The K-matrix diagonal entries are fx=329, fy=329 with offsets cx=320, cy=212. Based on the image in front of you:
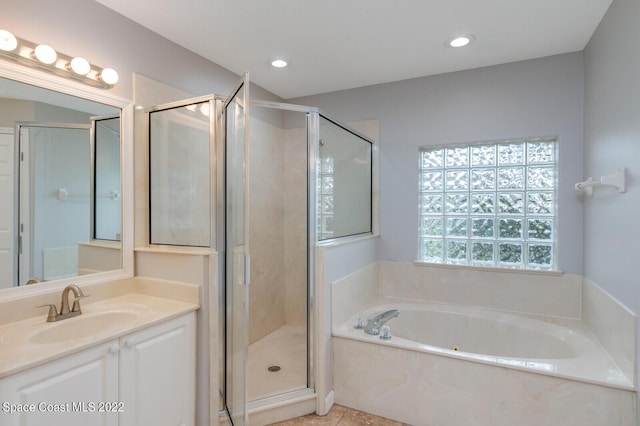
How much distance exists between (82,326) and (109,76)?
1373mm

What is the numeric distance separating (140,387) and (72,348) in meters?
0.43

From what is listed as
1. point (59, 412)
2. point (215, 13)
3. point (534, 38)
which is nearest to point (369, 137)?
point (534, 38)

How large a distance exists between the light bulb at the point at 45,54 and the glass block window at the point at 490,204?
107 inches

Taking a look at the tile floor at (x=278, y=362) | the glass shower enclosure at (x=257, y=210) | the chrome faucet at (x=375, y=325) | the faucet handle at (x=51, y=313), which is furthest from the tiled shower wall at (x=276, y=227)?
the faucet handle at (x=51, y=313)

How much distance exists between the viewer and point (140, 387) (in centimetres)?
158

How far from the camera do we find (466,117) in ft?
9.37

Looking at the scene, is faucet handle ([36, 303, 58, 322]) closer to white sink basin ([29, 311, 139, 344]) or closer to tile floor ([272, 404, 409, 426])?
white sink basin ([29, 311, 139, 344])

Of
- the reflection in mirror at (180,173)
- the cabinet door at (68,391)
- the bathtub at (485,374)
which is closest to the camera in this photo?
the cabinet door at (68,391)

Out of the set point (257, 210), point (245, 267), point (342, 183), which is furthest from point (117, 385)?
point (342, 183)

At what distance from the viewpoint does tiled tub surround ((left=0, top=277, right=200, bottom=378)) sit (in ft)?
4.10

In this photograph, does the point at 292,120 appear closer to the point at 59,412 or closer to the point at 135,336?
the point at 135,336

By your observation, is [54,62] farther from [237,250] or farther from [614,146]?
[614,146]

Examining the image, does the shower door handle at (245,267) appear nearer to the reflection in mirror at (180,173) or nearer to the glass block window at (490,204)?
the reflection in mirror at (180,173)

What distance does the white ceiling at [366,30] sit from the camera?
1937 millimetres
